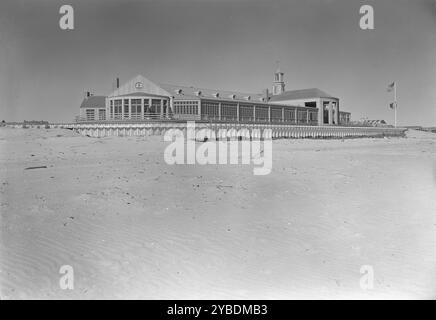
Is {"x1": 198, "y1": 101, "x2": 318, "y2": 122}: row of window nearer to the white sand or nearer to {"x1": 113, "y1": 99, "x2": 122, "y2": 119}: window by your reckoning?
{"x1": 113, "y1": 99, "x2": 122, "y2": 119}: window

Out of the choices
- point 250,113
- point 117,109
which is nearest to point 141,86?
point 117,109

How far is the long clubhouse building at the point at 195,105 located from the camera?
44281mm

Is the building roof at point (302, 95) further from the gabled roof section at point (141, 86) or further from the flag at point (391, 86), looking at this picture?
the gabled roof section at point (141, 86)

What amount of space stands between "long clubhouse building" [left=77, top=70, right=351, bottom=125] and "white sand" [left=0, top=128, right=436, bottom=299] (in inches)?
1157

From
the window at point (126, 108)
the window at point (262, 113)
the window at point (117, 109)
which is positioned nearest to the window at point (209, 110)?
the window at point (126, 108)

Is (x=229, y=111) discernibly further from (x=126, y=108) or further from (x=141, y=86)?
(x=126, y=108)

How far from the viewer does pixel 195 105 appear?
4684cm

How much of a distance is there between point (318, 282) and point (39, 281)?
435 cm

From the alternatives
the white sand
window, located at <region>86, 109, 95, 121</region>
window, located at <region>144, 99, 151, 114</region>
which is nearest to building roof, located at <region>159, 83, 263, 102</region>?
window, located at <region>144, 99, 151, 114</region>

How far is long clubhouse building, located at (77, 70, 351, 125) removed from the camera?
145 feet

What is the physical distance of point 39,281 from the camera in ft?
22.7

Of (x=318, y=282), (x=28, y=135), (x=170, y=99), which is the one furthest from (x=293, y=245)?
(x=170, y=99)
